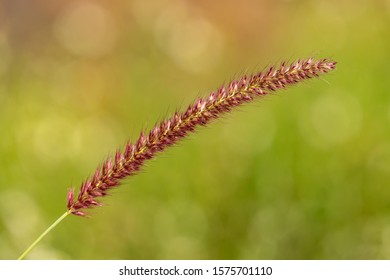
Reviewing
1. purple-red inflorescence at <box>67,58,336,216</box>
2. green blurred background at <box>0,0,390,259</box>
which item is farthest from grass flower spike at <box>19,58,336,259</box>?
green blurred background at <box>0,0,390,259</box>

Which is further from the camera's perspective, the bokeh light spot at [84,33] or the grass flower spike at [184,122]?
the bokeh light spot at [84,33]

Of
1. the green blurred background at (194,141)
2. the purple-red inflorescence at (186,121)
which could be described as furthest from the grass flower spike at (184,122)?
the green blurred background at (194,141)

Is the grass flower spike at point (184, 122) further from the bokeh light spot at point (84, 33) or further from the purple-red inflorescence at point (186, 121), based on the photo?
the bokeh light spot at point (84, 33)

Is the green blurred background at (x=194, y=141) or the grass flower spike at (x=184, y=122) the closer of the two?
the grass flower spike at (x=184, y=122)

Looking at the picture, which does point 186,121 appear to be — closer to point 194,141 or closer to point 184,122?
point 184,122

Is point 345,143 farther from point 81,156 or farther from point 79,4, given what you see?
point 79,4

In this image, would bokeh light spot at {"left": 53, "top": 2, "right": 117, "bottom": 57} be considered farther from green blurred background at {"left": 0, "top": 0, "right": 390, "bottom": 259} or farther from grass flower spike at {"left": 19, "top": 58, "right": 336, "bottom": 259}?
grass flower spike at {"left": 19, "top": 58, "right": 336, "bottom": 259}

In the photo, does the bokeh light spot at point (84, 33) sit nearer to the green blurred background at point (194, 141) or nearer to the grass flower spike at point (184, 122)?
the green blurred background at point (194, 141)
